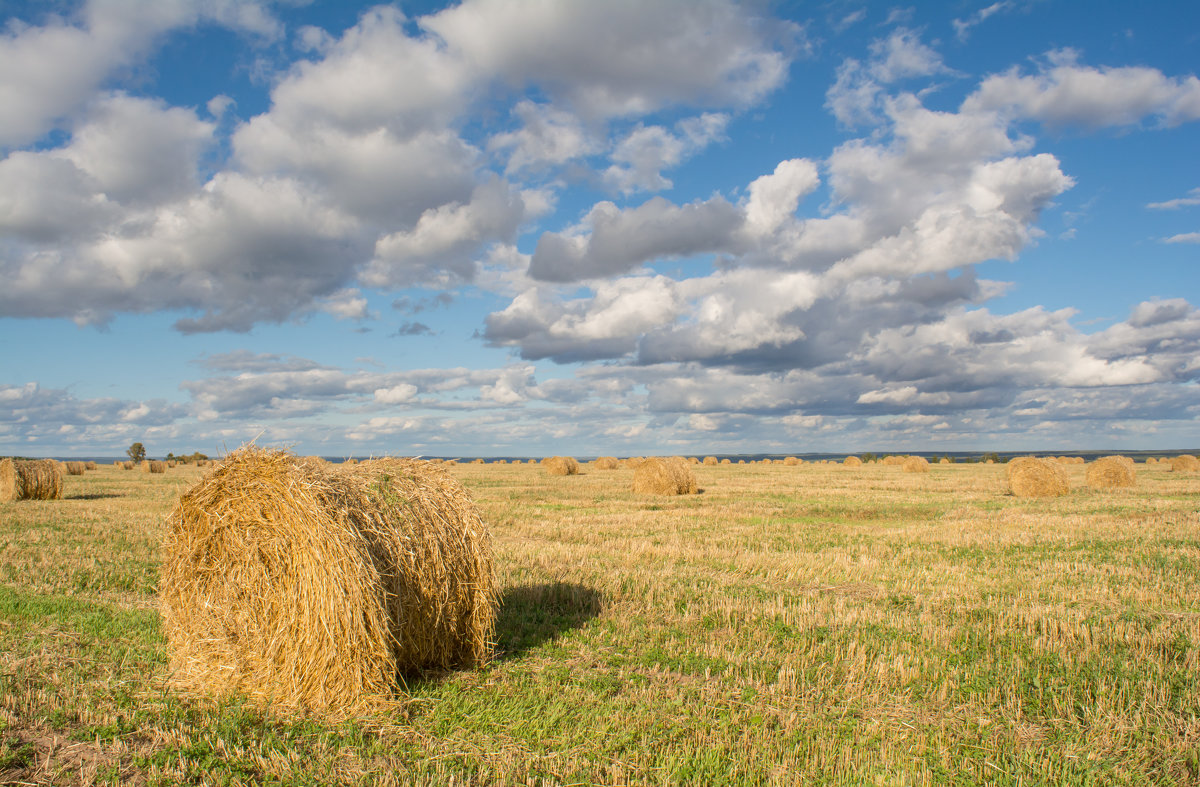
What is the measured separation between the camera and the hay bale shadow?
7.52 meters

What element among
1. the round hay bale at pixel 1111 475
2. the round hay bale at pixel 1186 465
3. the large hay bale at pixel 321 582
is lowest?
the round hay bale at pixel 1186 465

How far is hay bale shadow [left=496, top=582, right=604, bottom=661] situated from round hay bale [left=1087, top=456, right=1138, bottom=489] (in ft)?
95.8

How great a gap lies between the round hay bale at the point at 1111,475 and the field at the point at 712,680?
19.1 m

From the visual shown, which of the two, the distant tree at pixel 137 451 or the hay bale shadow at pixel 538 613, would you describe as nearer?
the hay bale shadow at pixel 538 613

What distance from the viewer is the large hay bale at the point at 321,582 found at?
578 centimetres

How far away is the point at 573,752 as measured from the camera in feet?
15.9

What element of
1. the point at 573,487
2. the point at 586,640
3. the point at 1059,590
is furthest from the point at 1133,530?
the point at 573,487

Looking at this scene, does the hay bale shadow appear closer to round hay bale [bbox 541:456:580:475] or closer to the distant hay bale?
the distant hay bale

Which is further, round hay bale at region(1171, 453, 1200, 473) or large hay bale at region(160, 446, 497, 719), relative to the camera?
round hay bale at region(1171, 453, 1200, 473)

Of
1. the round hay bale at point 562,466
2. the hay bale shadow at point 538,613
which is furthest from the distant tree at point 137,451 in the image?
the hay bale shadow at point 538,613

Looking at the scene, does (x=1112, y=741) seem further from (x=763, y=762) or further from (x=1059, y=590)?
(x=1059, y=590)

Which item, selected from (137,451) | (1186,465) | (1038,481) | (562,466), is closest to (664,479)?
(1038,481)

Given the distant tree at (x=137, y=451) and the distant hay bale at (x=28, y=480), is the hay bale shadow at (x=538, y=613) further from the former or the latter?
the distant tree at (x=137, y=451)

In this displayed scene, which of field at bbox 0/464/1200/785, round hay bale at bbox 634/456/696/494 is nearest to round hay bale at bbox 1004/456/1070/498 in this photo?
round hay bale at bbox 634/456/696/494
